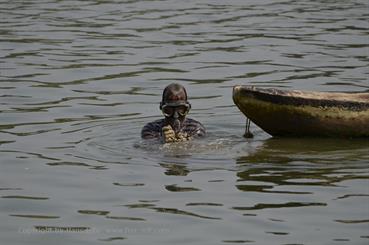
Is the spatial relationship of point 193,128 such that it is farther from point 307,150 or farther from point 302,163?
point 302,163

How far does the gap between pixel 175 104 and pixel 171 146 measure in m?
0.44

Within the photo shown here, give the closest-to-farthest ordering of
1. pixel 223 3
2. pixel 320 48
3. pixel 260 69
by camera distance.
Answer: pixel 260 69, pixel 320 48, pixel 223 3

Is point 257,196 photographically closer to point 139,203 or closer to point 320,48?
point 139,203

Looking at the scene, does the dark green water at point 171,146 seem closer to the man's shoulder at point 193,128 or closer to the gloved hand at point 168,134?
the gloved hand at point 168,134

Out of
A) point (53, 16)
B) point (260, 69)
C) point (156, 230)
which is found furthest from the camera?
point (53, 16)

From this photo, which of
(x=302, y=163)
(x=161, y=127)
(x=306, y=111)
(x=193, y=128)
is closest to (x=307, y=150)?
(x=306, y=111)

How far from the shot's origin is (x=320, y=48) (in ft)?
60.7

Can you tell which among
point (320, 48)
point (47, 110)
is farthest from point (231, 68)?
point (47, 110)

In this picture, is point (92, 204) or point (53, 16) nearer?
point (92, 204)

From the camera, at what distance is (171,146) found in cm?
1112

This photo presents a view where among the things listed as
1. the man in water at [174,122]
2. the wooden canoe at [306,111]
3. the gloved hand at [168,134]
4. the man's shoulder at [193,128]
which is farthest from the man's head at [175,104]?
the wooden canoe at [306,111]

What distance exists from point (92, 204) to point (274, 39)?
1106cm

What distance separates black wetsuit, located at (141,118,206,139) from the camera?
1151 centimetres

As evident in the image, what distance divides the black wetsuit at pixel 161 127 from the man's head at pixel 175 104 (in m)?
0.17
